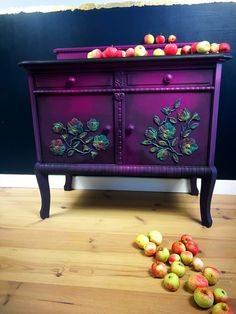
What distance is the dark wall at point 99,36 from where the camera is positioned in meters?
1.52

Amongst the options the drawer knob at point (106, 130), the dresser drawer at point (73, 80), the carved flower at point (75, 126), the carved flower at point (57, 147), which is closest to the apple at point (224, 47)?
the dresser drawer at point (73, 80)

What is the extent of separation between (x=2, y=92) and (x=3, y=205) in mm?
788

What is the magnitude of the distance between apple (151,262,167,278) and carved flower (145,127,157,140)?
0.58m

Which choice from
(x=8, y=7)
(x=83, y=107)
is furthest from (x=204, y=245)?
(x=8, y=7)

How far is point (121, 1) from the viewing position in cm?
155

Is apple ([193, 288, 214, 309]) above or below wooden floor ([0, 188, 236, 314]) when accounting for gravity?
above

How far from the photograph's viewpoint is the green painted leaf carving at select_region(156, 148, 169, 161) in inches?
50.3

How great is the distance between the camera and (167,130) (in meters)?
1.24

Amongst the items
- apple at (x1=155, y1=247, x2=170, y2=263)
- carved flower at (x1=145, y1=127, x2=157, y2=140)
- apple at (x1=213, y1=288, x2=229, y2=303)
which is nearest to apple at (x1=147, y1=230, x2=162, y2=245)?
apple at (x1=155, y1=247, x2=170, y2=263)

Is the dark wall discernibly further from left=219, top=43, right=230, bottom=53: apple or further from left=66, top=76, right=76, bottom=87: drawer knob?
left=66, top=76, right=76, bottom=87: drawer knob

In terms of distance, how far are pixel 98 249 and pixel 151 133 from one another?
61 cm

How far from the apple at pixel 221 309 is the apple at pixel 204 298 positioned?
0.02 metres

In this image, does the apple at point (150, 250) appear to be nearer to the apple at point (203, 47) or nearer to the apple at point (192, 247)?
the apple at point (192, 247)

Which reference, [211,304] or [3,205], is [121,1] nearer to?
[3,205]
